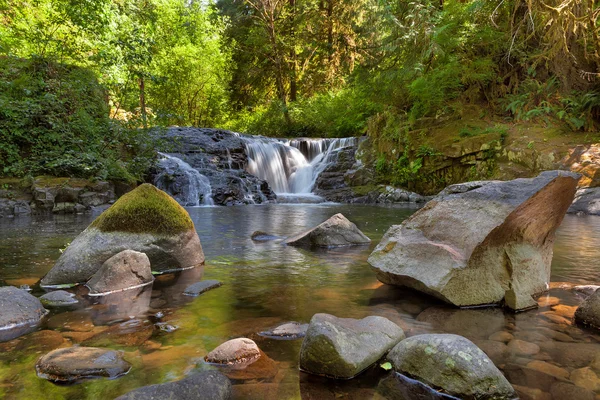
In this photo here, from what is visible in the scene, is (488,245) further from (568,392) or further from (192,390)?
(192,390)

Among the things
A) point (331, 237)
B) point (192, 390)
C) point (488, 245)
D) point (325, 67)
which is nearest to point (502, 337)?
point (488, 245)

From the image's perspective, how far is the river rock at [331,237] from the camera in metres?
7.04

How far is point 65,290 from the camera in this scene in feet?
14.0

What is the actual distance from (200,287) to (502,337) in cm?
292

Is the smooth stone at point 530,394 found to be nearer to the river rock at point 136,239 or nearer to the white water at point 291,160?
the river rock at point 136,239

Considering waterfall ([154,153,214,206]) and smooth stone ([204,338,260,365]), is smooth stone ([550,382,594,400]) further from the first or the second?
waterfall ([154,153,214,206])

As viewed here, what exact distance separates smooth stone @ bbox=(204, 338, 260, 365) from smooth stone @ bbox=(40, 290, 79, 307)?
6.28 ft

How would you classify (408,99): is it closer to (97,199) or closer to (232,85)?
(97,199)

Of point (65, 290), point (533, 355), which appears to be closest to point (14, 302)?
point (65, 290)

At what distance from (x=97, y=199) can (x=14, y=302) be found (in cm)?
945

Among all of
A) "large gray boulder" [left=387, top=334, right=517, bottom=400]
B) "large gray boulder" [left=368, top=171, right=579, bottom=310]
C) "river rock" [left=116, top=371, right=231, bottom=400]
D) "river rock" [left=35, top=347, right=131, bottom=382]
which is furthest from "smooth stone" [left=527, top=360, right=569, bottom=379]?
"river rock" [left=35, top=347, right=131, bottom=382]

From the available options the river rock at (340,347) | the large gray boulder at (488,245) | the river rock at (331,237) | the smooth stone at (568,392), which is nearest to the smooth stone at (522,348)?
the smooth stone at (568,392)

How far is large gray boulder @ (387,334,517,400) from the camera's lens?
7.39 ft

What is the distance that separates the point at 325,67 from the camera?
28172 millimetres
